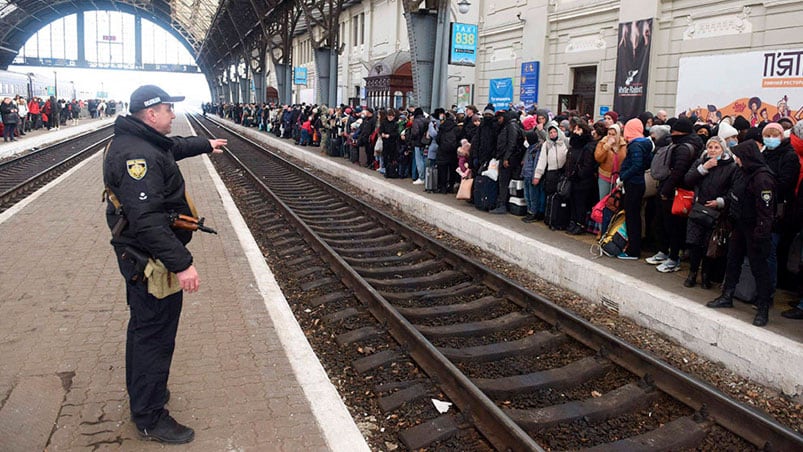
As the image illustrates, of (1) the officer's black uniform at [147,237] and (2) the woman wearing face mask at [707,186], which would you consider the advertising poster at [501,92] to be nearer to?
(2) the woman wearing face mask at [707,186]

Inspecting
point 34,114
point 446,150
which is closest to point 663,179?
point 446,150

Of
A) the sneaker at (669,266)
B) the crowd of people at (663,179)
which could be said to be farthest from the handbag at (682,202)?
the sneaker at (669,266)

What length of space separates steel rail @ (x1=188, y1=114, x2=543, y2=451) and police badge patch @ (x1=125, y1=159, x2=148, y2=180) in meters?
2.34

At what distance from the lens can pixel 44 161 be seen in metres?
19.7

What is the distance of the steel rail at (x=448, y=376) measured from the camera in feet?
12.0

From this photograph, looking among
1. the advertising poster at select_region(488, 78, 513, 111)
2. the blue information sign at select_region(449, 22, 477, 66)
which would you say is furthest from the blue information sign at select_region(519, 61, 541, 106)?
the blue information sign at select_region(449, 22, 477, 66)

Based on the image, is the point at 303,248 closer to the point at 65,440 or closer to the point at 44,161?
the point at 65,440

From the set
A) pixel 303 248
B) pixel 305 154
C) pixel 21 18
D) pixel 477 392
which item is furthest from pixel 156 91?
pixel 21 18

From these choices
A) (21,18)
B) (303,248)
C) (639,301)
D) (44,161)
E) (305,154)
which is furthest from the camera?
(21,18)

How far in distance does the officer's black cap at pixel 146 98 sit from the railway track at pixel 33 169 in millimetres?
9362

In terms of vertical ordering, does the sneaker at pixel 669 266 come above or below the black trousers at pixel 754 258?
below

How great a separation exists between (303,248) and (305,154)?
13.0 m

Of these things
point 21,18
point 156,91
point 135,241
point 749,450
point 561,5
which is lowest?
point 749,450

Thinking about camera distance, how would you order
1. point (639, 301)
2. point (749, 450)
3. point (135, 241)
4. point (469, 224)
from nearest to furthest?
1. point (135, 241)
2. point (749, 450)
3. point (639, 301)
4. point (469, 224)
